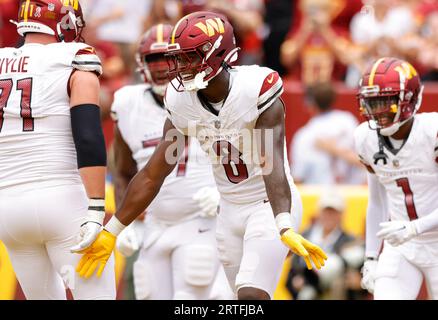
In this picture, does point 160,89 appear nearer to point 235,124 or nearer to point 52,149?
point 235,124

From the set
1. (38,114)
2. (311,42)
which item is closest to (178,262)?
(38,114)

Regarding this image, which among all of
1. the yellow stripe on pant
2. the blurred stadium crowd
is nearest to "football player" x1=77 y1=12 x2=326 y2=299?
the yellow stripe on pant

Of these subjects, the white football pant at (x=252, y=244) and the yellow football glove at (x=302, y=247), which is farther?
the white football pant at (x=252, y=244)

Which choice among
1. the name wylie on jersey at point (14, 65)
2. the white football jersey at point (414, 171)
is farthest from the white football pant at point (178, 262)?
the name wylie on jersey at point (14, 65)

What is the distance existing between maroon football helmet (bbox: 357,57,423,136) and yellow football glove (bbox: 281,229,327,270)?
1.30 m

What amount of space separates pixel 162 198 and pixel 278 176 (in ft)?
5.42

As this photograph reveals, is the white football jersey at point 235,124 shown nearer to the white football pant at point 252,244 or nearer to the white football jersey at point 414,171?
the white football pant at point 252,244

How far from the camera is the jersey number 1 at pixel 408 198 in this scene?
591cm

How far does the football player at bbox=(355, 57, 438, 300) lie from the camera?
5895 millimetres

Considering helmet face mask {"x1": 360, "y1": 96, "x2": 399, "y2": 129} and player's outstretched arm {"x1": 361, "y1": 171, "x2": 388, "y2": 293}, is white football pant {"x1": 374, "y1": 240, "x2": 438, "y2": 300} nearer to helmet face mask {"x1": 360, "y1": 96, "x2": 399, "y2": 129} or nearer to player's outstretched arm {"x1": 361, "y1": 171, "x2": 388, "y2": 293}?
player's outstretched arm {"x1": 361, "y1": 171, "x2": 388, "y2": 293}

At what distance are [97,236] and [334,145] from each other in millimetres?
4644

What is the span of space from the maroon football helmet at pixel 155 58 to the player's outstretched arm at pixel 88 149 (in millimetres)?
1493

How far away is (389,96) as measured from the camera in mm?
5973
